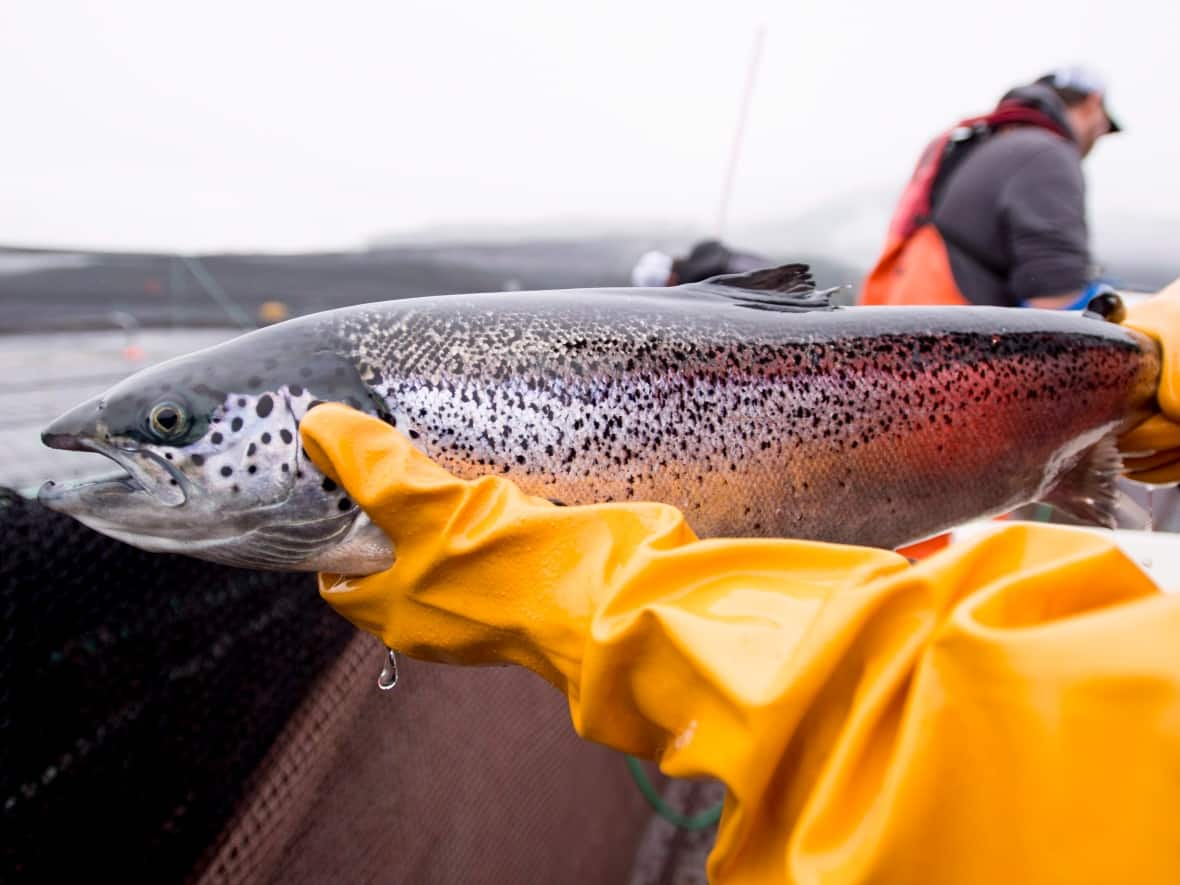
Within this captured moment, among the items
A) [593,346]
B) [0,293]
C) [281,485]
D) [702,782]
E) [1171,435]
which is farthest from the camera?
[0,293]

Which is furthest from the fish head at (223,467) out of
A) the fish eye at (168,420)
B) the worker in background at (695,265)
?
the worker in background at (695,265)

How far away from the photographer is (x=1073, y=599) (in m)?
0.62

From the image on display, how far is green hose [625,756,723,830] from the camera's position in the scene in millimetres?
2484

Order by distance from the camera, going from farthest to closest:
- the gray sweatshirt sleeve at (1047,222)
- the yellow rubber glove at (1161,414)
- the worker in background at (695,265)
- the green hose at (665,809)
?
the worker in background at (695,265) < the green hose at (665,809) < the gray sweatshirt sleeve at (1047,222) < the yellow rubber glove at (1161,414)

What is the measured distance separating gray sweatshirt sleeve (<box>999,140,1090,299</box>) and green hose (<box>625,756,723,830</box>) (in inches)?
83.8

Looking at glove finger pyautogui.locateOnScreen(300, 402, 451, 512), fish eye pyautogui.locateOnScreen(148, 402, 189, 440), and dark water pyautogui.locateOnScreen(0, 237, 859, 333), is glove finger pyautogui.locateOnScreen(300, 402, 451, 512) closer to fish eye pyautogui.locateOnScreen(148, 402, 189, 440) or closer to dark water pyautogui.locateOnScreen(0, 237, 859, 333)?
fish eye pyautogui.locateOnScreen(148, 402, 189, 440)

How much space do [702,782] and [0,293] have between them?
4.44 m

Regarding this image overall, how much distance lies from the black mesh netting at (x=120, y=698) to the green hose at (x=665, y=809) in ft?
4.94

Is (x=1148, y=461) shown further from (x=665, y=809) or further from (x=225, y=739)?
(x=225, y=739)

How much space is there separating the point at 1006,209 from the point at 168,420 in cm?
261

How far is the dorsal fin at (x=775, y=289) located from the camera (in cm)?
134

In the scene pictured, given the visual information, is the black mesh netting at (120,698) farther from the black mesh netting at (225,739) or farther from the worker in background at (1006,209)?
the worker in background at (1006,209)

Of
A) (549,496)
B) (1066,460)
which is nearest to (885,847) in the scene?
(549,496)

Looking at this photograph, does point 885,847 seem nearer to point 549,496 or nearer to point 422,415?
point 549,496
